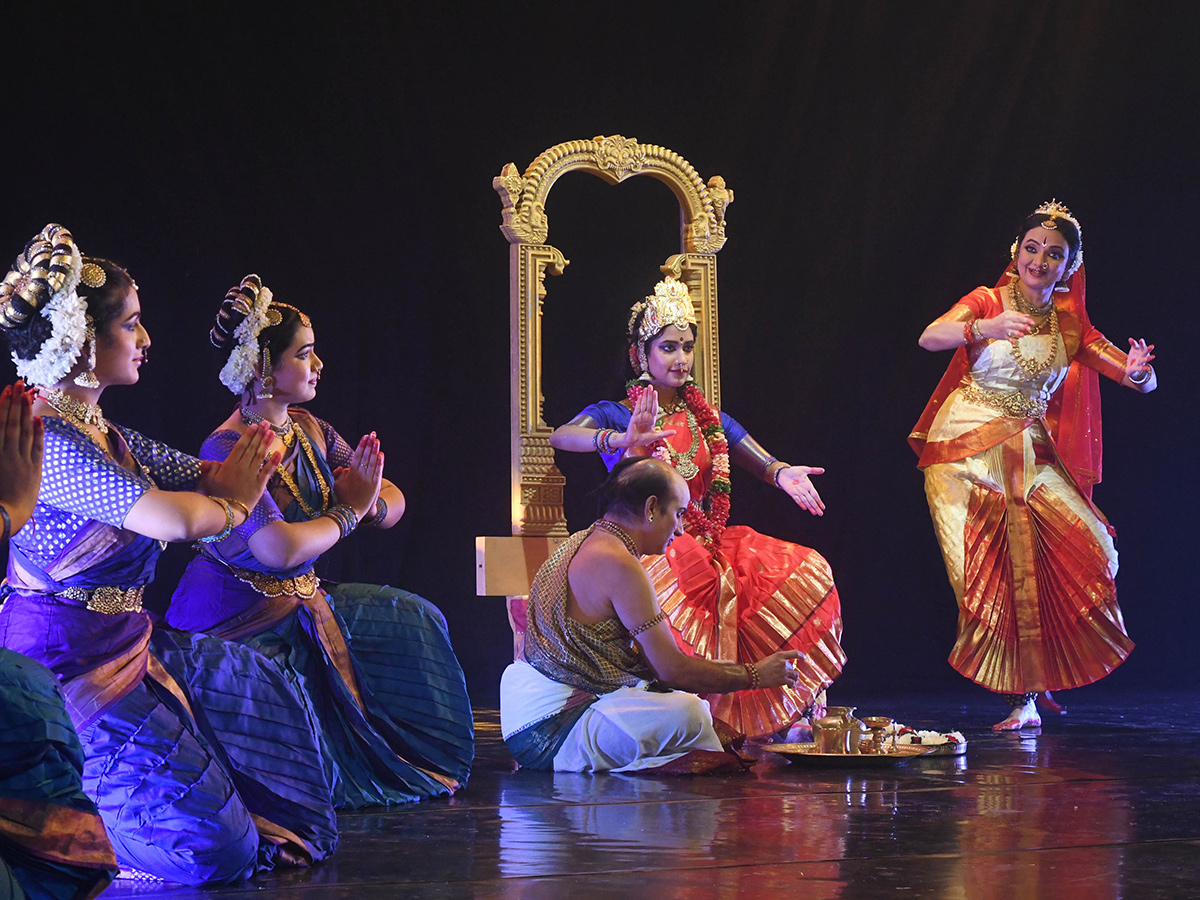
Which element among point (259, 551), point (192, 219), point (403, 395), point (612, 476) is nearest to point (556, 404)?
point (403, 395)

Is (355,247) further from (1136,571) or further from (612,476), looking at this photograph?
(1136,571)

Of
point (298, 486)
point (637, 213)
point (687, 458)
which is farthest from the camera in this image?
point (637, 213)

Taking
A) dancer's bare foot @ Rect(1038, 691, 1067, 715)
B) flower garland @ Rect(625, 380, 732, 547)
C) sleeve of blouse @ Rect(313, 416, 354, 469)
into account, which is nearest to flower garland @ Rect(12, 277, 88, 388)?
sleeve of blouse @ Rect(313, 416, 354, 469)

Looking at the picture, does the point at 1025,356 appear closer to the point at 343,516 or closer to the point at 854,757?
the point at 854,757

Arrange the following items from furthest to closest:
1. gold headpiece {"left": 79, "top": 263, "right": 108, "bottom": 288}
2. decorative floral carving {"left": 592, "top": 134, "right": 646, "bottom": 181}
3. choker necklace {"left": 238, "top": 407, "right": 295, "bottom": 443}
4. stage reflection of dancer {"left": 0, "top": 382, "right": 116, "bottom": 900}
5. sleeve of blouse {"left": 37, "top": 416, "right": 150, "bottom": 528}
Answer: decorative floral carving {"left": 592, "top": 134, "right": 646, "bottom": 181}, choker necklace {"left": 238, "top": 407, "right": 295, "bottom": 443}, gold headpiece {"left": 79, "top": 263, "right": 108, "bottom": 288}, sleeve of blouse {"left": 37, "top": 416, "right": 150, "bottom": 528}, stage reflection of dancer {"left": 0, "top": 382, "right": 116, "bottom": 900}

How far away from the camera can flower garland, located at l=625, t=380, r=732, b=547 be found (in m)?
4.19

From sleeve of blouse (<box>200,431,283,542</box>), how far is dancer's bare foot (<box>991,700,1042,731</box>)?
2387 mm

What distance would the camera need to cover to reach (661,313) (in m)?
4.30

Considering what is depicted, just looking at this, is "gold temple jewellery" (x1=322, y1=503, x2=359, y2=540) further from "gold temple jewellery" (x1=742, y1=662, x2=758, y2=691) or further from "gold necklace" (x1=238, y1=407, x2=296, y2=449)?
"gold temple jewellery" (x1=742, y1=662, x2=758, y2=691)

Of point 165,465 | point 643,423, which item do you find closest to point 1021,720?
point 643,423

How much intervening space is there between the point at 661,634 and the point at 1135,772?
1.13 metres

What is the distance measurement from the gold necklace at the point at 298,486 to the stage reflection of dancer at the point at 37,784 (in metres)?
1.16

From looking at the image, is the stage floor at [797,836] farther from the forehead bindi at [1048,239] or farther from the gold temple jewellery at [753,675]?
the forehead bindi at [1048,239]

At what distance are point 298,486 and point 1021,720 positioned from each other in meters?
2.37
